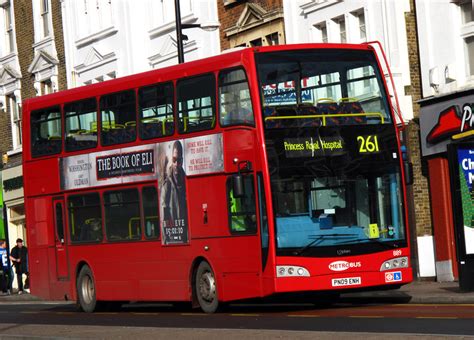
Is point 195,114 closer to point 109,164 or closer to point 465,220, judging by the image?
point 109,164

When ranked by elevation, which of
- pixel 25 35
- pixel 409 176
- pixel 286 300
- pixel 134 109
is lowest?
pixel 286 300

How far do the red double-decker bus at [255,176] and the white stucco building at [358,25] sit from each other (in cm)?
858

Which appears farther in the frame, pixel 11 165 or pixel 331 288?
pixel 11 165

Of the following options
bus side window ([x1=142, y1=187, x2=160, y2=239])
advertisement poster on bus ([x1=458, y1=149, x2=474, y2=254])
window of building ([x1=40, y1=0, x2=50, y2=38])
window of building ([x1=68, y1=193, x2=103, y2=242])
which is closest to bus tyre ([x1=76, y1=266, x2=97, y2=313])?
window of building ([x1=68, y1=193, x2=103, y2=242])

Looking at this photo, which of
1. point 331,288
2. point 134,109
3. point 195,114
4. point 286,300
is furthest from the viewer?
point 286,300

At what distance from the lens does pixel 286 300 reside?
2822 centimetres

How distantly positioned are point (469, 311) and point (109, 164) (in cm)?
869

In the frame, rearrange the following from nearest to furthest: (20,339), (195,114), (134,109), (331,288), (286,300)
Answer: (20,339) < (331,288) < (195,114) < (134,109) < (286,300)

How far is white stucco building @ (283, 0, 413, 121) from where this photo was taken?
106ft

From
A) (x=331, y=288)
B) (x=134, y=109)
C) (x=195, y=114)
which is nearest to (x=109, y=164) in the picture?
(x=134, y=109)

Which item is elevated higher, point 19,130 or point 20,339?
point 19,130

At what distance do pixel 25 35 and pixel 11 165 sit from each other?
16.1 ft

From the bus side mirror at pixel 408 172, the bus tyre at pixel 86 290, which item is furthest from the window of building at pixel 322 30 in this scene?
the bus side mirror at pixel 408 172

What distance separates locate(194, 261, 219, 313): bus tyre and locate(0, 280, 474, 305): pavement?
11.0 feet
